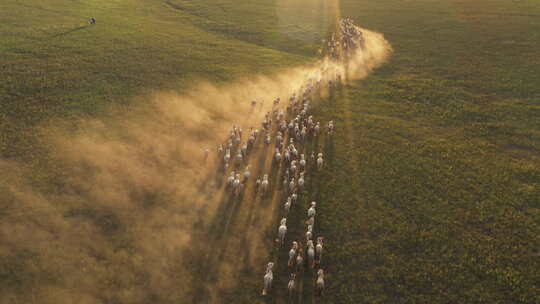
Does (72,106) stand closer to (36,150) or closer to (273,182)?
(36,150)

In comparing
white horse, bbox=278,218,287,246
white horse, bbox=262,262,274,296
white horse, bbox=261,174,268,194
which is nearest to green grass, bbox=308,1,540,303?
white horse, bbox=278,218,287,246

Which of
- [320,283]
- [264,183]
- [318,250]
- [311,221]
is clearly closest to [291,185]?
[264,183]

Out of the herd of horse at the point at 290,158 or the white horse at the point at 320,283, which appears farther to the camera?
the herd of horse at the point at 290,158

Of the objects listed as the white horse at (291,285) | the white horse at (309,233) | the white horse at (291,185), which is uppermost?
the white horse at (291,185)

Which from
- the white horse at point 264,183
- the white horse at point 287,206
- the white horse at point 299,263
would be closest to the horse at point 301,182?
the white horse at point 287,206

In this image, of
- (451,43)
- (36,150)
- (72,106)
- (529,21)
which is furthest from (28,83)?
(529,21)

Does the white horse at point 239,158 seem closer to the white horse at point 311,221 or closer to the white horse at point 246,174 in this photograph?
the white horse at point 246,174

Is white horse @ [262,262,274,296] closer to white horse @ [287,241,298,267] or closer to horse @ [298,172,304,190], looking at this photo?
white horse @ [287,241,298,267]
